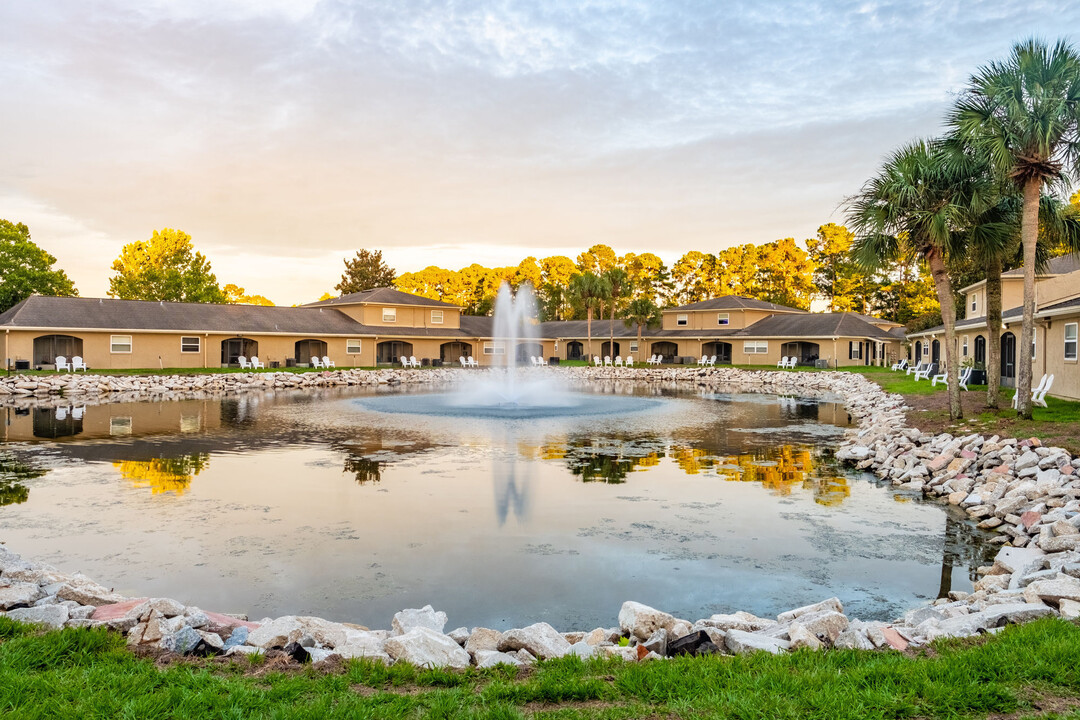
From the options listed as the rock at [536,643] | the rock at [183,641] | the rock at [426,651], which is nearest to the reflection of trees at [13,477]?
the rock at [183,641]

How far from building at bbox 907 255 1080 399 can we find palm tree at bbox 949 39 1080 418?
2.55 m

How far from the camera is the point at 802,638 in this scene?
486cm

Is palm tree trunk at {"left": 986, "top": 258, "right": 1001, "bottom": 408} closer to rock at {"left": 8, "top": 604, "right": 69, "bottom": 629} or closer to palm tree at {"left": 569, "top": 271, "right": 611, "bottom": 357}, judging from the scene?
rock at {"left": 8, "top": 604, "right": 69, "bottom": 629}

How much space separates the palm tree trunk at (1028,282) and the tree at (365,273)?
7069cm

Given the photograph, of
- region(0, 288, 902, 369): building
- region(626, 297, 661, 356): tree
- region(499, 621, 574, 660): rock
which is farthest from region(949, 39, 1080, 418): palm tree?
region(626, 297, 661, 356): tree

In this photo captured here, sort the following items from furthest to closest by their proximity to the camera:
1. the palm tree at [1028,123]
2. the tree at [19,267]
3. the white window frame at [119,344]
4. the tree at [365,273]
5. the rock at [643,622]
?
the tree at [365,273]
the tree at [19,267]
the white window frame at [119,344]
the palm tree at [1028,123]
the rock at [643,622]

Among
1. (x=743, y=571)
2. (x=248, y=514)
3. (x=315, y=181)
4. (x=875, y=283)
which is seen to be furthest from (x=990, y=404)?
(x=875, y=283)

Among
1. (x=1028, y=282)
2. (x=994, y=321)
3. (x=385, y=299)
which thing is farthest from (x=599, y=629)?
(x=385, y=299)

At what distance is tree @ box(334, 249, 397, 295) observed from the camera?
3125 inches

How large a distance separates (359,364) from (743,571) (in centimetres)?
4391

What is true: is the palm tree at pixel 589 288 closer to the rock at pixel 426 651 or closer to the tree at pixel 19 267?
the tree at pixel 19 267

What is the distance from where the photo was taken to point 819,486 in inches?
477

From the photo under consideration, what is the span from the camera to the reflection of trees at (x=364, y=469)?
1217 cm

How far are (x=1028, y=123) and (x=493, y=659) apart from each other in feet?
50.1
